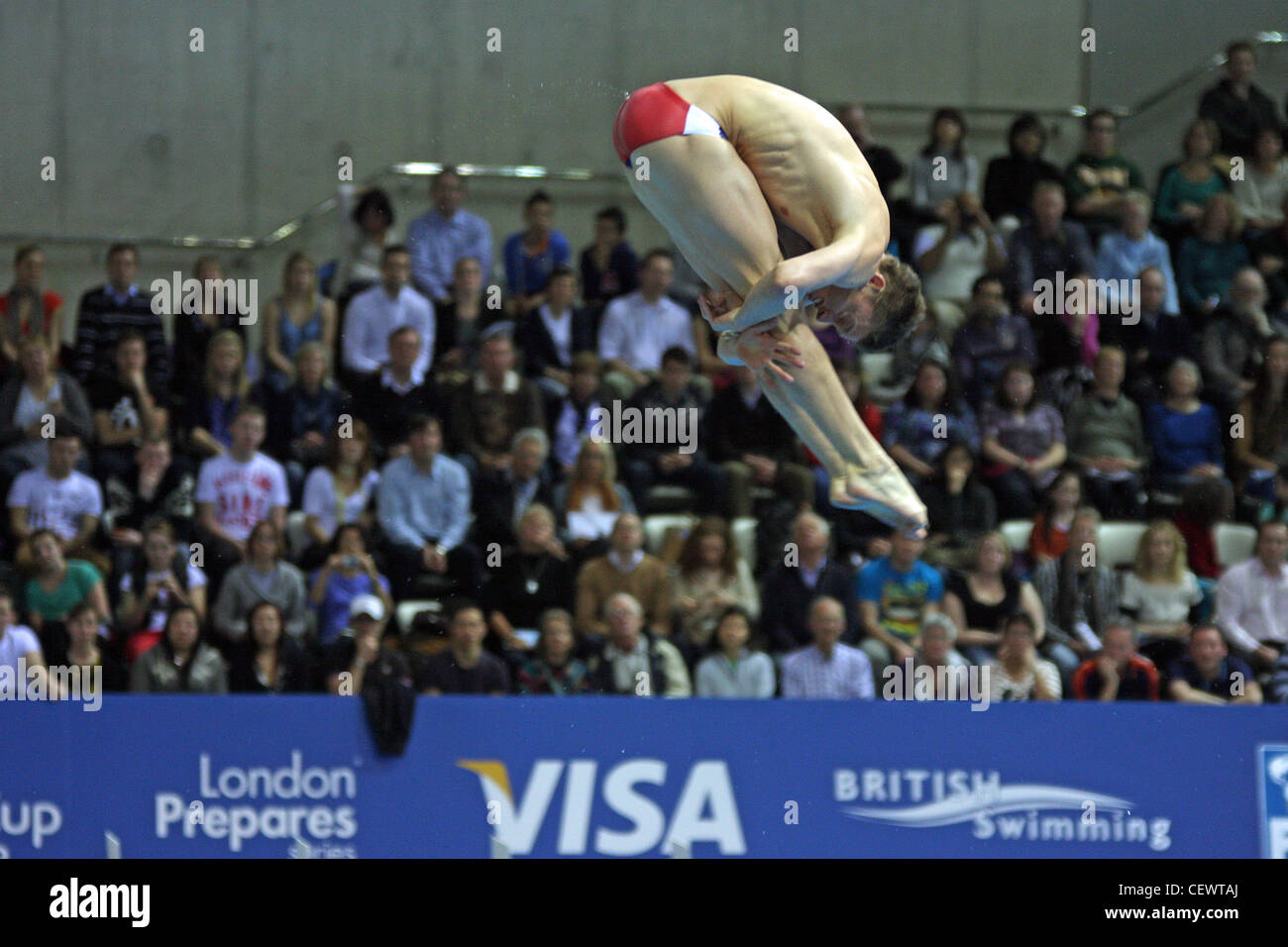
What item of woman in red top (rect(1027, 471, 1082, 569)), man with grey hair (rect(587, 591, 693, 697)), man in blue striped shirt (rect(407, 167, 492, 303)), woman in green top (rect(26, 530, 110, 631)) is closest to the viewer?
man with grey hair (rect(587, 591, 693, 697))

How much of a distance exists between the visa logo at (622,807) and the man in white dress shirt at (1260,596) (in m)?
2.89

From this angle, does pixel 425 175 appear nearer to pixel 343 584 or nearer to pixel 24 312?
pixel 24 312

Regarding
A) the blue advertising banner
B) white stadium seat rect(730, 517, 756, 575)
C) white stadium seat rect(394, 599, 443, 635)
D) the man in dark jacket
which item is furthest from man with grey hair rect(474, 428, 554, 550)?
the man in dark jacket

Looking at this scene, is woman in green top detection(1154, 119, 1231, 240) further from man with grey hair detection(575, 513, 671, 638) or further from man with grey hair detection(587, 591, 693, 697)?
man with grey hair detection(587, 591, 693, 697)

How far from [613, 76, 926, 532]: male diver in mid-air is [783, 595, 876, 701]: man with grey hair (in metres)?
3.19

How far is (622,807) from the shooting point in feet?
27.1

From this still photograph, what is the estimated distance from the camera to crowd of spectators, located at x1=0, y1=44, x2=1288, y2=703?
9.02 metres

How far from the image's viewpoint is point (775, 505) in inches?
387

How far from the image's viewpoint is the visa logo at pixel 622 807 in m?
8.23

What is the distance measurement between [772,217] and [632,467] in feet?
15.2

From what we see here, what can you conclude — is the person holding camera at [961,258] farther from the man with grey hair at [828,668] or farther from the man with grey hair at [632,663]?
the man with grey hair at [632,663]

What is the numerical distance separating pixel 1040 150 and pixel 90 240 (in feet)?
19.0

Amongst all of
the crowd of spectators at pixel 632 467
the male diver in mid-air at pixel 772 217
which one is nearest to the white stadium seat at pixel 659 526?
the crowd of spectators at pixel 632 467
